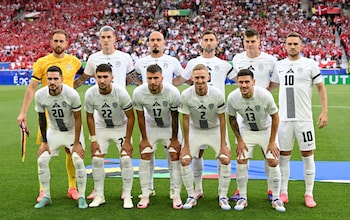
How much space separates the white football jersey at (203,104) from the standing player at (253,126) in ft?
0.55

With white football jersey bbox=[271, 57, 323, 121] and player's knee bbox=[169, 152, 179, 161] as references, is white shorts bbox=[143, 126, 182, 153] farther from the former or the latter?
white football jersey bbox=[271, 57, 323, 121]

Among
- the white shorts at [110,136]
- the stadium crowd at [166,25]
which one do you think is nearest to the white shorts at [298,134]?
the white shorts at [110,136]

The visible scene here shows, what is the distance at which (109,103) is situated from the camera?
22.2 feet

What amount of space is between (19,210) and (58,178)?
1.83 metres

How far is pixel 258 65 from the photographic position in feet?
23.5

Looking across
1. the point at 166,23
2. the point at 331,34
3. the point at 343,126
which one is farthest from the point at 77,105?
the point at 166,23

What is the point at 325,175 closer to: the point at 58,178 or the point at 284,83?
the point at 284,83

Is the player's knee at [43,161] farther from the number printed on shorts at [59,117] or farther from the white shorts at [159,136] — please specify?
the white shorts at [159,136]

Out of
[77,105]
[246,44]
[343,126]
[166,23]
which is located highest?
[166,23]

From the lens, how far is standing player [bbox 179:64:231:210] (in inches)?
259

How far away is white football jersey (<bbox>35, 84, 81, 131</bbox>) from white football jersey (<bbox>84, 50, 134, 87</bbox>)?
0.86m

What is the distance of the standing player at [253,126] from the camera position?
6.48 meters

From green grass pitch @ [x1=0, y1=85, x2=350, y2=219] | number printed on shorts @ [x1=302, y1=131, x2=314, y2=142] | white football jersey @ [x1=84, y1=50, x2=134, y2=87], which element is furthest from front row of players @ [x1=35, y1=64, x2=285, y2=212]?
white football jersey @ [x1=84, y1=50, x2=134, y2=87]

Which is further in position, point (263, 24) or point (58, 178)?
point (263, 24)
